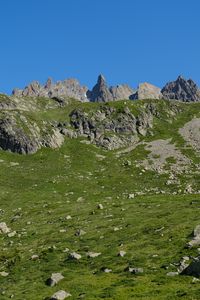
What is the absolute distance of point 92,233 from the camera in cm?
4259

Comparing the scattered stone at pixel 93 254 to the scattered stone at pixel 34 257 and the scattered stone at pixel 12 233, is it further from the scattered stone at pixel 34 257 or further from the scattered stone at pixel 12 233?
the scattered stone at pixel 12 233

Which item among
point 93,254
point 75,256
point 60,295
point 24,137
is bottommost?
point 60,295

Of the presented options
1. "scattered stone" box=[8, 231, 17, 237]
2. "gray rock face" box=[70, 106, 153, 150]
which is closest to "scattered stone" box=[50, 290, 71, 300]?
"scattered stone" box=[8, 231, 17, 237]

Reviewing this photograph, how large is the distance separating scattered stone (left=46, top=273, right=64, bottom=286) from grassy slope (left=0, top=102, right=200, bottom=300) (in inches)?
19.0

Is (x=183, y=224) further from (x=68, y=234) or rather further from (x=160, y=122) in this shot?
(x=160, y=122)

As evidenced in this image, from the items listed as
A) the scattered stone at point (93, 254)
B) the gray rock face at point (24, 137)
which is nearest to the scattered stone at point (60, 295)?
the scattered stone at point (93, 254)

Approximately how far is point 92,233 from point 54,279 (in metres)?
11.9

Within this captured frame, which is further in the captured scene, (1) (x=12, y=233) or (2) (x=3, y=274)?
(1) (x=12, y=233)

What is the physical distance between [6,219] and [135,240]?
23592mm

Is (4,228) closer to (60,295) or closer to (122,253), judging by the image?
(122,253)

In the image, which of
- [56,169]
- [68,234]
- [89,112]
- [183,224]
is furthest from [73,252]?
[89,112]

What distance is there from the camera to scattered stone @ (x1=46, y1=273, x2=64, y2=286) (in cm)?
3078

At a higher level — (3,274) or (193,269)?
(193,269)

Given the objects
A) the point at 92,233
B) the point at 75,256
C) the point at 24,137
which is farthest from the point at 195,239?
the point at 24,137
